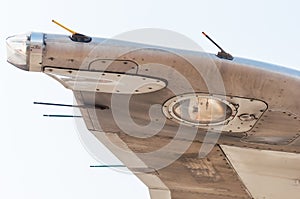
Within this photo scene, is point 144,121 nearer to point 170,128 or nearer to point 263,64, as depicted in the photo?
point 170,128

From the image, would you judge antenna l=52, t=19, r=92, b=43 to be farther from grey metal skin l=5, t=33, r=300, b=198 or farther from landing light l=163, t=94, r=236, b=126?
landing light l=163, t=94, r=236, b=126

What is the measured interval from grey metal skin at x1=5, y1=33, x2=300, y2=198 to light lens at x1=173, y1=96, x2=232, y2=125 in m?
0.20

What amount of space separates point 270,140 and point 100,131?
7.37 feet

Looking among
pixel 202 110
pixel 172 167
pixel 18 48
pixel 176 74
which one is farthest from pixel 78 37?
pixel 172 167

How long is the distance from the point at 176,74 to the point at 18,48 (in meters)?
1.55

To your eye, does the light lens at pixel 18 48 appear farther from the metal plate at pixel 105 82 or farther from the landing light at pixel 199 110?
the landing light at pixel 199 110

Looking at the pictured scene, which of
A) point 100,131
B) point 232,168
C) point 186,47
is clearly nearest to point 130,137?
point 100,131

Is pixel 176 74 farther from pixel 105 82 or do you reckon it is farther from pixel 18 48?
pixel 18 48

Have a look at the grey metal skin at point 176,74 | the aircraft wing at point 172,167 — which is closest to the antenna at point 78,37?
the grey metal skin at point 176,74

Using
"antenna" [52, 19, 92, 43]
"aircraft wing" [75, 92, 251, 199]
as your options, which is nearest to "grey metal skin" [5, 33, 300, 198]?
"antenna" [52, 19, 92, 43]

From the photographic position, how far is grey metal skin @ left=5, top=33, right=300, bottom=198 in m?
5.11

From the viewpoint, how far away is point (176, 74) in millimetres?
5438

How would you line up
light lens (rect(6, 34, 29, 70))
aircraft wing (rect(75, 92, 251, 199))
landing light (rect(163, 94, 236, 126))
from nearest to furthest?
light lens (rect(6, 34, 29, 70)), landing light (rect(163, 94, 236, 126)), aircraft wing (rect(75, 92, 251, 199))

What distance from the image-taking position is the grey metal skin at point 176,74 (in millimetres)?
5109
